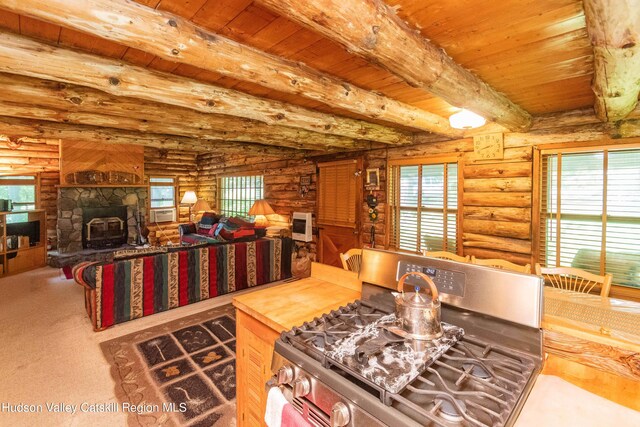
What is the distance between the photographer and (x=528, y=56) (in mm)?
1916

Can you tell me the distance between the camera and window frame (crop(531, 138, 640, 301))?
9.62ft

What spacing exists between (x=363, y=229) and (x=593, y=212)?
9.68 feet

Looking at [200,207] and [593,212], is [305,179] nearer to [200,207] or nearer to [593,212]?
[200,207]

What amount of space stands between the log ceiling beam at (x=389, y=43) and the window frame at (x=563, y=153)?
1.53 metres

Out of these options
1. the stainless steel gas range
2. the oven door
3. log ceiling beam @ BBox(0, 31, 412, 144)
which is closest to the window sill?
the stainless steel gas range

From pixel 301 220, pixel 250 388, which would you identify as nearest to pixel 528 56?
pixel 250 388

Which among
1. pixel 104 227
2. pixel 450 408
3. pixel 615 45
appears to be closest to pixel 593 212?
pixel 615 45

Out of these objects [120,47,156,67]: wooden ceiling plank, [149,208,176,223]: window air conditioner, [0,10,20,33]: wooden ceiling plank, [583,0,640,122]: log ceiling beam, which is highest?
[120,47,156,67]: wooden ceiling plank

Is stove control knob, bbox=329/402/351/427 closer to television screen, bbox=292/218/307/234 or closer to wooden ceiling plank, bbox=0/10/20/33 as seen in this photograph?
wooden ceiling plank, bbox=0/10/20/33

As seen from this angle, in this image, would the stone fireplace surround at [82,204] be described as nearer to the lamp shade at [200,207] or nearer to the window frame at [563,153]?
the lamp shade at [200,207]

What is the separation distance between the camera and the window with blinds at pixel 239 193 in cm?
778

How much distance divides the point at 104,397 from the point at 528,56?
388cm

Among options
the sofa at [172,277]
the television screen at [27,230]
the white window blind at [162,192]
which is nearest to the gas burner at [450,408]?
the sofa at [172,277]

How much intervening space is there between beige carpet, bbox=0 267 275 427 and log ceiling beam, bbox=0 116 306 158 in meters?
2.27
